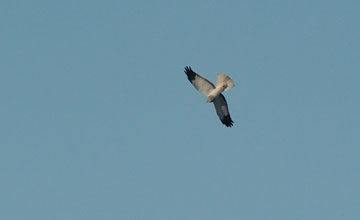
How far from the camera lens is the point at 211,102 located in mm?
98562

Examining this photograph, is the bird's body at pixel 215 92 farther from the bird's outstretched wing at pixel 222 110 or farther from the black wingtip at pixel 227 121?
the black wingtip at pixel 227 121

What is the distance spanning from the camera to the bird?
314 ft

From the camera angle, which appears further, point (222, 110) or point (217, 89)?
point (222, 110)

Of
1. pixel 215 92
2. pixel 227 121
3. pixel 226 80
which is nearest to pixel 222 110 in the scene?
pixel 227 121

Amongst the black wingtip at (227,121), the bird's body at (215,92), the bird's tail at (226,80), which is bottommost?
the bird's body at (215,92)

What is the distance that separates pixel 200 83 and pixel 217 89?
241 cm

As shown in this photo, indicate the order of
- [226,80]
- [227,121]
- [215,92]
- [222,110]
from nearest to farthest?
[226,80], [215,92], [222,110], [227,121]

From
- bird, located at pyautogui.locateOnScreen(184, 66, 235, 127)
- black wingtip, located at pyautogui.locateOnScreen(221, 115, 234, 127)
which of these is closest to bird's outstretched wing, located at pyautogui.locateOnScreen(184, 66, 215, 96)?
bird, located at pyautogui.locateOnScreen(184, 66, 235, 127)

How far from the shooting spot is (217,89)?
9662 centimetres

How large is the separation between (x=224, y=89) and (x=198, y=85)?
11.1 ft

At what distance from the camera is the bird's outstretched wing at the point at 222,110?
3900 inches

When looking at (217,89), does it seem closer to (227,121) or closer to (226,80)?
(226,80)

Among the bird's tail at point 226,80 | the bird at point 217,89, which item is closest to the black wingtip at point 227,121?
the bird at point 217,89

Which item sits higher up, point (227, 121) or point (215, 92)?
point (227, 121)
